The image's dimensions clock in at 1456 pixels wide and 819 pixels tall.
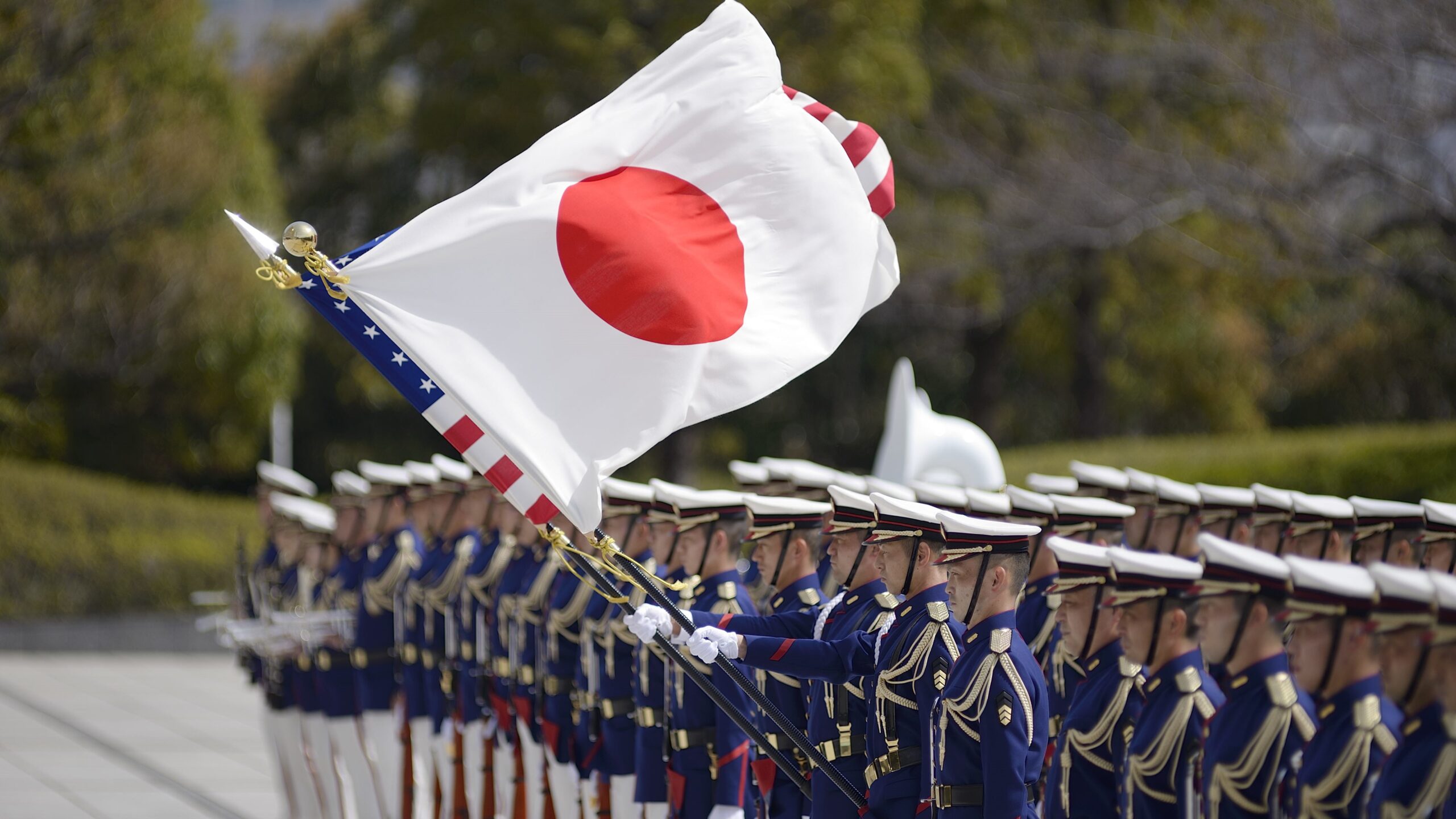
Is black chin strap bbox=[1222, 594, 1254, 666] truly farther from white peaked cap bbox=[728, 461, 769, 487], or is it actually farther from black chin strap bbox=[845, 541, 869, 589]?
white peaked cap bbox=[728, 461, 769, 487]

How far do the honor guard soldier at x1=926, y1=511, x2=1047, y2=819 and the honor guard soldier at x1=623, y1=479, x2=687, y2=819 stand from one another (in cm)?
186

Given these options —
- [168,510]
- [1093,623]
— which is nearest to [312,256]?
[1093,623]

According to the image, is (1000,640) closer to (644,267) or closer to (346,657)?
(644,267)

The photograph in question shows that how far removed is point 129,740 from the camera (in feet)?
39.1

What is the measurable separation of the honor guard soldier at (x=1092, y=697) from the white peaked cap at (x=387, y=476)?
4.81 meters

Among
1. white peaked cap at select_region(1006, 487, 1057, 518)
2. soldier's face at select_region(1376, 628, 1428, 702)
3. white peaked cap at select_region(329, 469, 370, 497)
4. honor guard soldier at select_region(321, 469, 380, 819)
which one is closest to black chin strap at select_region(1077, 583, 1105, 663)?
soldier's face at select_region(1376, 628, 1428, 702)

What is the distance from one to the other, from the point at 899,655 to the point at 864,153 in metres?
2.50

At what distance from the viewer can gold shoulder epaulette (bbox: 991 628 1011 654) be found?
4324 millimetres

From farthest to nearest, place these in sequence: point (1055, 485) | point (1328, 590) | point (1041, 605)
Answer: point (1055, 485)
point (1041, 605)
point (1328, 590)

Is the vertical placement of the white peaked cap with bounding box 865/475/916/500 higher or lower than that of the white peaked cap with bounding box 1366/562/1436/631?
higher

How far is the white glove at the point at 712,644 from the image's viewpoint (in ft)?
15.7

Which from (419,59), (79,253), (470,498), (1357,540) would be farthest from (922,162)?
(1357,540)

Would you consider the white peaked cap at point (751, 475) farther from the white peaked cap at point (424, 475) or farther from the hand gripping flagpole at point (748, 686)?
the hand gripping flagpole at point (748, 686)

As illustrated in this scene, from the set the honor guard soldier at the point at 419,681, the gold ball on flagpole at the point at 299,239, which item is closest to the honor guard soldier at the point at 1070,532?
the gold ball on flagpole at the point at 299,239
